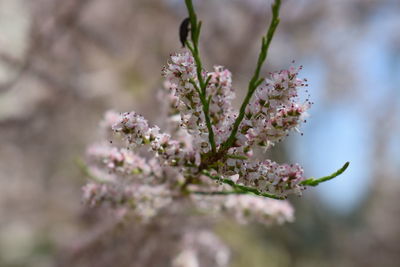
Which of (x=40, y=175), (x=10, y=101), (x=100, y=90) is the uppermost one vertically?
(x=40, y=175)

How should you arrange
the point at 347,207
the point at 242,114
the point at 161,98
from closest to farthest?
the point at 242,114 < the point at 161,98 < the point at 347,207

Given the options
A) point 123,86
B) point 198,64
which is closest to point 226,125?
point 198,64

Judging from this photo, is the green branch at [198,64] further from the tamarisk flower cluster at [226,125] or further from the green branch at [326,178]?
the green branch at [326,178]

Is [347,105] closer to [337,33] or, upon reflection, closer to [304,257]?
[337,33]

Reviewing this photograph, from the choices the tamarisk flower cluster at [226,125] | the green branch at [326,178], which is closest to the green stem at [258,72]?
the tamarisk flower cluster at [226,125]

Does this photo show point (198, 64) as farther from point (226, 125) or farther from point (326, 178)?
point (326, 178)

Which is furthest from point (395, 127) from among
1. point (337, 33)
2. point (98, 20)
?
point (98, 20)

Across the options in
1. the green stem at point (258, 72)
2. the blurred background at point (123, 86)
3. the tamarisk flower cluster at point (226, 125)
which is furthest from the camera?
the blurred background at point (123, 86)
